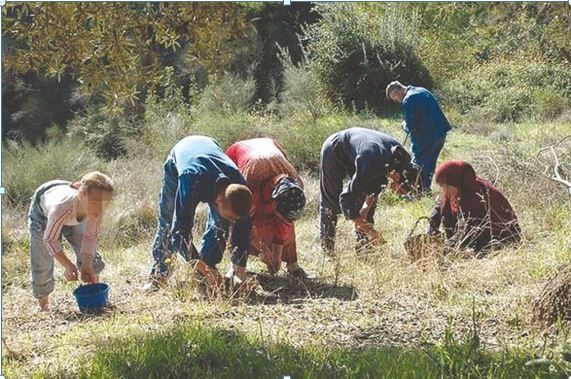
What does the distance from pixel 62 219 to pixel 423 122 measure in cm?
279

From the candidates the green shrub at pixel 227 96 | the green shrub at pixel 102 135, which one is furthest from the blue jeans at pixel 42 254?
the green shrub at pixel 227 96

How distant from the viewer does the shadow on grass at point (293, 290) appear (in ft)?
11.7

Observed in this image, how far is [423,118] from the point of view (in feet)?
17.5

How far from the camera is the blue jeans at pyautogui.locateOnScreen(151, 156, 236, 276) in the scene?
3627 mm

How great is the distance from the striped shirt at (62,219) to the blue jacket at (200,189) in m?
0.38

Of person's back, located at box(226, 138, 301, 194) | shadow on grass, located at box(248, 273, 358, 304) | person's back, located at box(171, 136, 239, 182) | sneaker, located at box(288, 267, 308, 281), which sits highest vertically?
person's back, located at box(171, 136, 239, 182)

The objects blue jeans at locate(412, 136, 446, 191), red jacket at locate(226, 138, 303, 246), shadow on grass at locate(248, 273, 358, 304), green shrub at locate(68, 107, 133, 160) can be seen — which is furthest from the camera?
green shrub at locate(68, 107, 133, 160)

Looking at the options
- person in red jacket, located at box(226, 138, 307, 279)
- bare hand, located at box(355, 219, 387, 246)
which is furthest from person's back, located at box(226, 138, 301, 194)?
bare hand, located at box(355, 219, 387, 246)

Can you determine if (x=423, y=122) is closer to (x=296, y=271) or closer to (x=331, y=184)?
(x=331, y=184)

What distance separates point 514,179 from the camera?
209 inches

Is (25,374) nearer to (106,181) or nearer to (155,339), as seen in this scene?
(155,339)

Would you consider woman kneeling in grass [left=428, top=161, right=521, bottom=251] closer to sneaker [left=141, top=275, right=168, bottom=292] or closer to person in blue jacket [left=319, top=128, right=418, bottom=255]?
person in blue jacket [left=319, top=128, right=418, bottom=255]

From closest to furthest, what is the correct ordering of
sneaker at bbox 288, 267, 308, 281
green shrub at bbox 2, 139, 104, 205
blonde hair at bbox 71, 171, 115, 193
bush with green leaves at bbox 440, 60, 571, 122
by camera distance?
blonde hair at bbox 71, 171, 115, 193 < sneaker at bbox 288, 267, 308, 281 < bush with green leaves at bbox 440, 60, 571, 122 < green shrub at bbox 2, 139, 104, 205

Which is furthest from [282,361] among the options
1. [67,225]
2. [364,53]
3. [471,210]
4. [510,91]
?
[364,53]
